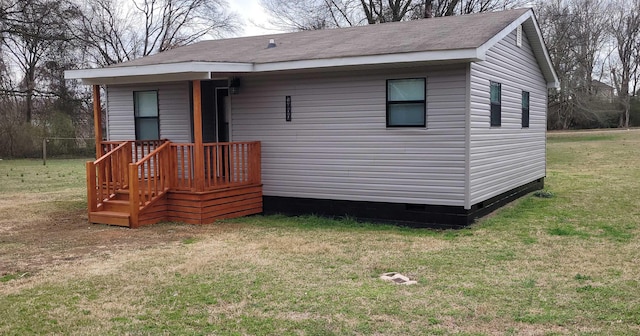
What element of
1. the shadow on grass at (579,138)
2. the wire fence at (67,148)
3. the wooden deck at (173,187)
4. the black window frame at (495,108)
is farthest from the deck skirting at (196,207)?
the shadow on grass at (579,138)

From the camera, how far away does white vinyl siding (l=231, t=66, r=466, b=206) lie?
8.88 m

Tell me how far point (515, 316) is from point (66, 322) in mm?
3613

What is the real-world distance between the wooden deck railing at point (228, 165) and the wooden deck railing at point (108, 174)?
91cm

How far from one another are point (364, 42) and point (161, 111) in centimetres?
412

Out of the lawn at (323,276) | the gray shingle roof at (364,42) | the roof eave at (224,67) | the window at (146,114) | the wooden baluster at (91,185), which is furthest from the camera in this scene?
the window at (146,114)

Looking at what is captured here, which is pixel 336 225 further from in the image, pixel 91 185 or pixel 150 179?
pixel 91 185

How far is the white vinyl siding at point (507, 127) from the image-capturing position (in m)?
9.09

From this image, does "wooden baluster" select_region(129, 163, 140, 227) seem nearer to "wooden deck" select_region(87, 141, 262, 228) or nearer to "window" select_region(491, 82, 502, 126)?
"wooden deck" select_region(87, 141, 262, 228)

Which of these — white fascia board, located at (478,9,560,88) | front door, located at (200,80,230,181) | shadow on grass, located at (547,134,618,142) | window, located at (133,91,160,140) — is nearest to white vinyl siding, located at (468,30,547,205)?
white fascia board, located at (478,9,560,88)

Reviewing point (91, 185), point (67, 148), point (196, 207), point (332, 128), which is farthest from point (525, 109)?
point (67, 148)

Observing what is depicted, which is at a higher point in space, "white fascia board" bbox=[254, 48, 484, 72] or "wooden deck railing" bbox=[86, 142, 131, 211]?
"white fascia board" bbox=[254, 48, 484, 72]

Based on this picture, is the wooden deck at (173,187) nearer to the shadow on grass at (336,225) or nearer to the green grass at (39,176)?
the shadow on grass at (336,225)

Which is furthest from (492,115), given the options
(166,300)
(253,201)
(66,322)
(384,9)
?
(384,9)

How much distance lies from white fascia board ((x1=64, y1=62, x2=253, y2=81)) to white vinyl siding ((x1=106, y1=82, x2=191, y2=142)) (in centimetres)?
108
